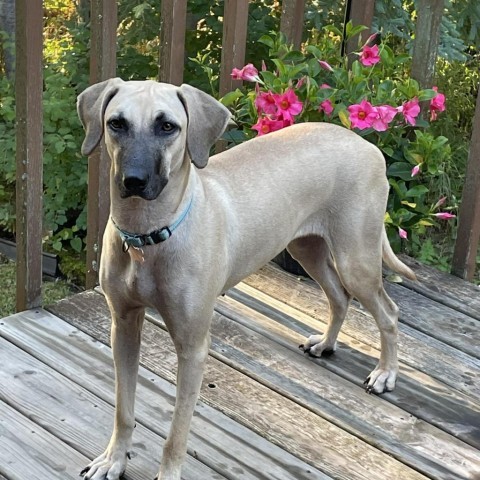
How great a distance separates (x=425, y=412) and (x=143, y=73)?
295 cm

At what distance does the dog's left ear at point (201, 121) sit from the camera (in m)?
2.57

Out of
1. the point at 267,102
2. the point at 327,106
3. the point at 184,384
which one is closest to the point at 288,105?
the point at 267,102

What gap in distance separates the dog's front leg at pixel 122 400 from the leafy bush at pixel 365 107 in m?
1.53

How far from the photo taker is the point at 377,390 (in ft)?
11.3

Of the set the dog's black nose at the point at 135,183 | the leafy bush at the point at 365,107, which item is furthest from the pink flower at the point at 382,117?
the dog's black nose at the point at 135,183

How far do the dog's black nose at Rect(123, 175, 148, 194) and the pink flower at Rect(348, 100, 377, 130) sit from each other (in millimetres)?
1802

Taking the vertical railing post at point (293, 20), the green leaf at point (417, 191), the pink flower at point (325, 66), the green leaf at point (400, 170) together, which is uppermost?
the vertical railing post at point (293, 20)

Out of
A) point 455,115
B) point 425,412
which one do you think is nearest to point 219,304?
point 425,412

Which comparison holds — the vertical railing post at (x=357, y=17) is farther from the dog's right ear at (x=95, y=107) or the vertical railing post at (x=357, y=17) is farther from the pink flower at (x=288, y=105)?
the dog's right ear at (x=95, y=107)

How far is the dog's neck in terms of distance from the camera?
258 cm

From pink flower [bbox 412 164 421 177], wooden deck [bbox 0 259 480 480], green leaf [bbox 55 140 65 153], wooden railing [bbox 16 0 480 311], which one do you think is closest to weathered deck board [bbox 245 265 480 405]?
wooden deck [bbox 0 259 480 480]

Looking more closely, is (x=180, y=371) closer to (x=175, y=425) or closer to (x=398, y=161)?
→ (x=175, y=425)

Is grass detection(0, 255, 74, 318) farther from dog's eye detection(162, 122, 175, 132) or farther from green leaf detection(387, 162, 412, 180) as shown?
dog's eye detection(162, 122, 175, 132)

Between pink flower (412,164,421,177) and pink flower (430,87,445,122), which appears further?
pink flower (430,87,445,122)
